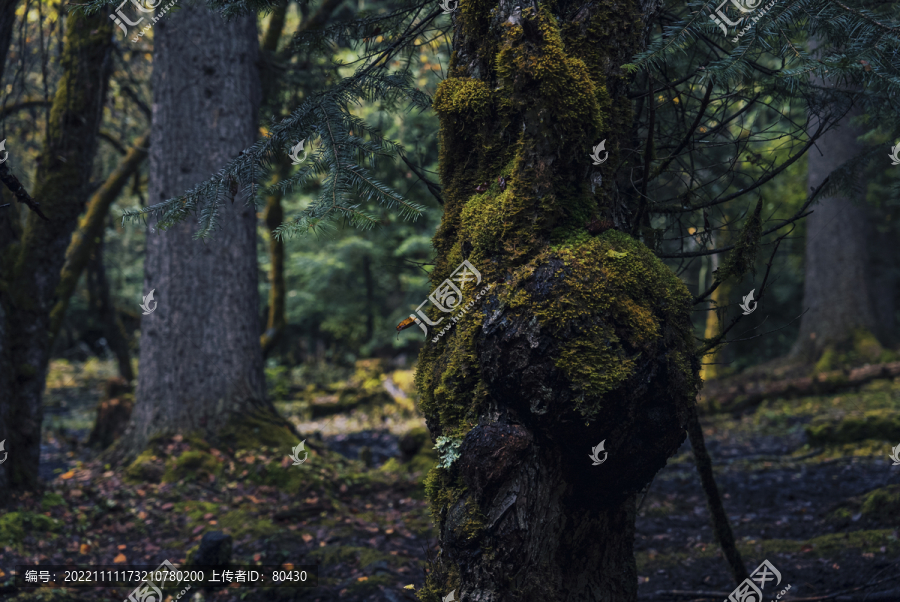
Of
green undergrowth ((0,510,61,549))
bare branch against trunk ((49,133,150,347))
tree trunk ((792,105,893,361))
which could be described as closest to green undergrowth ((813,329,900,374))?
tree trunk ((792,105,893,361))

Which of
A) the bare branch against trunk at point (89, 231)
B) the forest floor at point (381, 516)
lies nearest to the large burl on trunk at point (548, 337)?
the forest floor at point (381, 516)

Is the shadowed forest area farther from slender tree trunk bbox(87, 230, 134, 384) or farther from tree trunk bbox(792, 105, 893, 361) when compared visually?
tree trunk bbox(792, 105, 893, 361)

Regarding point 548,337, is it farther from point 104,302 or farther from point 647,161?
point 104,302

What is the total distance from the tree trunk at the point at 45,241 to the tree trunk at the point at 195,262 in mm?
900

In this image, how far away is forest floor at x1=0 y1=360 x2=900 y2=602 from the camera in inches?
155

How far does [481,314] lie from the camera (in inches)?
92.4

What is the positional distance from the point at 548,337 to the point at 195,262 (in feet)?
17.1

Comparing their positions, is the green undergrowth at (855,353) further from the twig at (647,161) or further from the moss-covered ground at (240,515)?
the twig at (647,161)

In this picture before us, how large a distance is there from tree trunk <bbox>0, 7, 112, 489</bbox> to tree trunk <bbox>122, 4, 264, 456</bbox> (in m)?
0.90

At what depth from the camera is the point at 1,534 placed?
432 centimetres

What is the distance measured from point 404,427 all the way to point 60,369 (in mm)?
13297

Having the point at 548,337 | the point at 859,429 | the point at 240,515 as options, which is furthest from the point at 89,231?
the point at 859,429

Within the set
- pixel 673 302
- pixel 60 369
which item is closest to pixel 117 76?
pixel 673 302

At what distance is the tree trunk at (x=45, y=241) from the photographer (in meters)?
5.04
